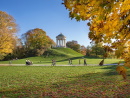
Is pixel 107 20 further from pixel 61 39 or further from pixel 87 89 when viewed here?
pixel 61 39

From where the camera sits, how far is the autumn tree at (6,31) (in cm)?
2412

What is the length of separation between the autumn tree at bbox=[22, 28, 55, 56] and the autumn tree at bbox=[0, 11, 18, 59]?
26.1 metres

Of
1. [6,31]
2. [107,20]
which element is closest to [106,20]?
[107,20]

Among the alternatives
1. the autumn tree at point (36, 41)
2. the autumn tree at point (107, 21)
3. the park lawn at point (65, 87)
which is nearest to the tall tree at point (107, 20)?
the autumn tree at point (107, 21)

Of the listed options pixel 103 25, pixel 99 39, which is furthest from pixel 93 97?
pixel 103 25

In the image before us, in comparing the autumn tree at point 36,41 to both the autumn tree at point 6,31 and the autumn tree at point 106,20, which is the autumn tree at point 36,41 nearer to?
the autumn tree at point 6,31

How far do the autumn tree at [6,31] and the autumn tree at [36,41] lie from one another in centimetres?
2608

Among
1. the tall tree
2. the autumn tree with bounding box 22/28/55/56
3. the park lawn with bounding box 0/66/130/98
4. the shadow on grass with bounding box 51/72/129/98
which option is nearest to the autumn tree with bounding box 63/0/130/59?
the tall tree

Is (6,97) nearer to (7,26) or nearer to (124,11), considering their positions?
(124,11)

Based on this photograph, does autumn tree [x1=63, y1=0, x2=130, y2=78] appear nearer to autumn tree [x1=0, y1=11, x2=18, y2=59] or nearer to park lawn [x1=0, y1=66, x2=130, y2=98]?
park lawn [x1=0, y1=66, x2=130, y2=98]

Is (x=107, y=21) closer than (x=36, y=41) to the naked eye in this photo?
Yes

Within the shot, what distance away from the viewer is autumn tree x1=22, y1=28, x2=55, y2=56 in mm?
53478

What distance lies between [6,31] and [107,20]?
2452 cm

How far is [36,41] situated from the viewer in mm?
56250
